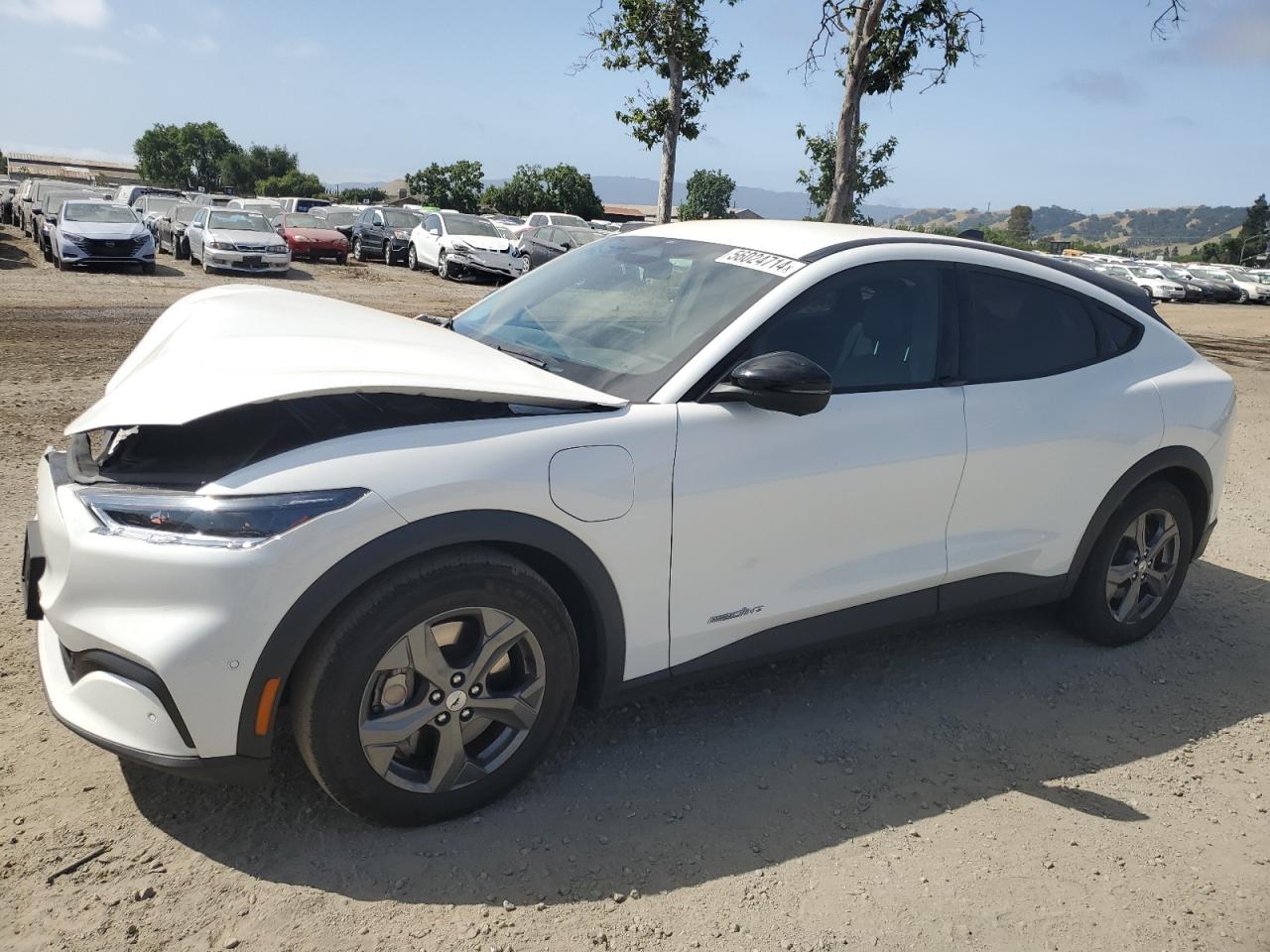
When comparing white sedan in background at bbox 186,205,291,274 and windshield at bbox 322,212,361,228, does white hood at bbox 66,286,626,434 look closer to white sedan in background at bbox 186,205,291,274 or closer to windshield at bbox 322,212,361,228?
white sedan in background at bbox 186,205,291,274

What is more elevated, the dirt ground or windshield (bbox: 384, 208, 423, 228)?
windshield (bbox: 384, 208, 423, 228)

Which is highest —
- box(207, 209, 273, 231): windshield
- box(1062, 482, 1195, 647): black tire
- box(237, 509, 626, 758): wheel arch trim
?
box(207, 209, 273, 231): windshield

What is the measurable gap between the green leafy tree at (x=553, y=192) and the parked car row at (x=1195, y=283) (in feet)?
89.3

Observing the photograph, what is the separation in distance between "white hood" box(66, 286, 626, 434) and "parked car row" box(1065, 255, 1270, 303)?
127 feet

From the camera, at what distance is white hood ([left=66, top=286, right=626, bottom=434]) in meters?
2.53

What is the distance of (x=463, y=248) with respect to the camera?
22234mm

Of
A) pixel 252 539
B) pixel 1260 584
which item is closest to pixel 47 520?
pixel 252 539

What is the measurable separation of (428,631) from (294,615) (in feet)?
1.20

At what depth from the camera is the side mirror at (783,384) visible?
285cm

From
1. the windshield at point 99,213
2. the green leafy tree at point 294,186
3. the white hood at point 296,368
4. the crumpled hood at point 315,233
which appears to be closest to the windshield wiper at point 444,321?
the white hood at point 296,368

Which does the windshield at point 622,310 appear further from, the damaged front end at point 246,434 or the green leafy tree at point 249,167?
the green leafy tree at point 249,167

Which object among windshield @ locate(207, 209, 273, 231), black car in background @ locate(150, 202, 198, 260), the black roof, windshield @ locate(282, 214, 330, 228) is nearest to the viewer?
the black roof

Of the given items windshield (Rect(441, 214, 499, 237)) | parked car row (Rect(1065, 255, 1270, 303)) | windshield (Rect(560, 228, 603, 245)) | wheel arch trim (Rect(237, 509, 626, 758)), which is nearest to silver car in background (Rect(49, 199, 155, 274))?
windshield (Rect(441, 214, 499, 237))

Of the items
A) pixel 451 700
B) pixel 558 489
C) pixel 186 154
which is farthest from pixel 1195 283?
pixel 186 154
